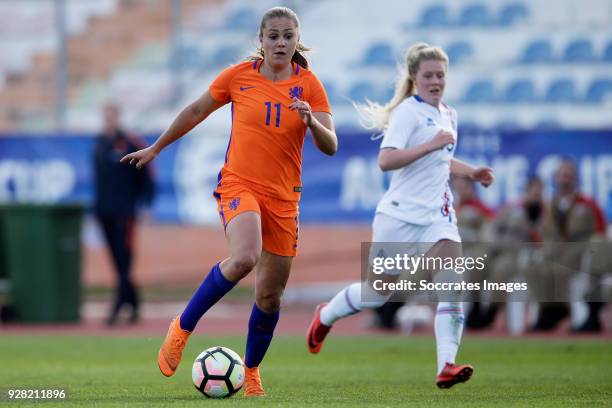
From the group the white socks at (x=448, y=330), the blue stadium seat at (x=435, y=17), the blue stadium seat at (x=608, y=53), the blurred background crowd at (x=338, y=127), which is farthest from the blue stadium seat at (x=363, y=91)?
the white socks at (x=448, y=330)

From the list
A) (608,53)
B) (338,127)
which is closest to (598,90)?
(608,53)

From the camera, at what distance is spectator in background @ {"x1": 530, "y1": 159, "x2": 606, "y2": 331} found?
14.6 meters

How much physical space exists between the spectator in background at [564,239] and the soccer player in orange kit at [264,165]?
Answer: 7607 mm

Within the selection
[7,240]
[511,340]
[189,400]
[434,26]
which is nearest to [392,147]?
[189,400]

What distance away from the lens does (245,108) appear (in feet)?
24.4

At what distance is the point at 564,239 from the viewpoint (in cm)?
1477

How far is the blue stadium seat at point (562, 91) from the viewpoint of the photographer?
862 inches

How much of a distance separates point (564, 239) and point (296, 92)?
8077 mm

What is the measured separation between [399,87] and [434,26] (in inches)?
586

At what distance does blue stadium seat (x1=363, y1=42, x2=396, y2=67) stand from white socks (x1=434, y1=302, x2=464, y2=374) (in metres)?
15.1

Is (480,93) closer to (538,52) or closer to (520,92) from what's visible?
(520,92)

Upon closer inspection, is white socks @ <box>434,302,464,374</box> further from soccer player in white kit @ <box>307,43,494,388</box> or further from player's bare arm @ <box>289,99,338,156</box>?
player's bare arm @ <box>289,99,338,156</box>

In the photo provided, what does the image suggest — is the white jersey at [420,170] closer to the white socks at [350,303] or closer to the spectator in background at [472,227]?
the white socks at [350,303]

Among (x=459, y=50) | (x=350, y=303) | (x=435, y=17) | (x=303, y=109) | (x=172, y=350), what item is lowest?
(x=172, y=350)
